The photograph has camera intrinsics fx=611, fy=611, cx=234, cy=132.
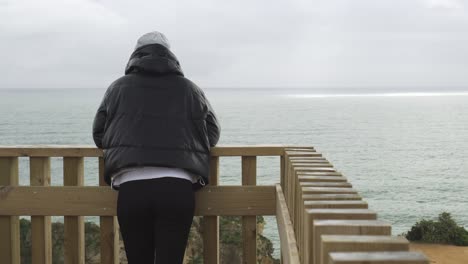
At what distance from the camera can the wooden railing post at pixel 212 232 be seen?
387 centimetres

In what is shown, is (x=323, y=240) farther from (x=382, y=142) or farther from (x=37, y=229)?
(x=382, y=142)

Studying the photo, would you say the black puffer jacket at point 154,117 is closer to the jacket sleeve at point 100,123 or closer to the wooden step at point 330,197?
the jacket sleeve at point 100,123

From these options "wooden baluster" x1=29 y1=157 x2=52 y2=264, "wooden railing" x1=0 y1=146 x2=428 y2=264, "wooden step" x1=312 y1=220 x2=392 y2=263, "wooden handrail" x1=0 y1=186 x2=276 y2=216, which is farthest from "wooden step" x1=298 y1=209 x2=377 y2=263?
"wooden baluster" x1=29 y1=157 x2=52 y2=264

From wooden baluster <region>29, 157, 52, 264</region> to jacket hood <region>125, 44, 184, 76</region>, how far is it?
3.67 ft

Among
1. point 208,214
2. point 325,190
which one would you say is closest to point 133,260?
point 208,214

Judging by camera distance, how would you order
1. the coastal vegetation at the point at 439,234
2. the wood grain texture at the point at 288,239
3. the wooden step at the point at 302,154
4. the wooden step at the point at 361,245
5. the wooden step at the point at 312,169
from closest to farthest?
1. the wooden step at the point at 361,245
2. the wood grain texture at the point at 288,239
3. the wooden step at the point at 312,169
4. the wooden step at the point at 302,154
5. the coastal vegetation at the point at 439,234

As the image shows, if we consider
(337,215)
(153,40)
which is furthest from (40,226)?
(337,215)

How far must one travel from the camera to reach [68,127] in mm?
106312

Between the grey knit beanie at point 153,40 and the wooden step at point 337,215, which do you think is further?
the grey knit beanie at point 153,40

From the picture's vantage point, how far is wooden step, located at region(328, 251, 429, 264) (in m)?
1.26

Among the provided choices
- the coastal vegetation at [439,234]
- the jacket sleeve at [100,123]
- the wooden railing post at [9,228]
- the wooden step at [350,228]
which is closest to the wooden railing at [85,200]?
the wooden railing post at [9,228]

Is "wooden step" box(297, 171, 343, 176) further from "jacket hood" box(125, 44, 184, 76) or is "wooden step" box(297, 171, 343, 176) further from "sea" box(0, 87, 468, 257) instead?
"sea" box(0, 87, 468, 257)

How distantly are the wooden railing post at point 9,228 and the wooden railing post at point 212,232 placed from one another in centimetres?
124

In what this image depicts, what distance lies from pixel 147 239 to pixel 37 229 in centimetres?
111
